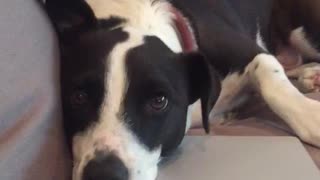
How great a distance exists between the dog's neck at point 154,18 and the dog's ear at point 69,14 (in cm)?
10

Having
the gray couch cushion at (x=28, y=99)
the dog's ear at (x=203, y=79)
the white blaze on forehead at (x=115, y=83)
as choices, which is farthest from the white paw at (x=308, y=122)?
the gray couch cushion at (x=28, y=99)

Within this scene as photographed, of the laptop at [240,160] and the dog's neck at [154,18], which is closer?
the laptop at [240,160]

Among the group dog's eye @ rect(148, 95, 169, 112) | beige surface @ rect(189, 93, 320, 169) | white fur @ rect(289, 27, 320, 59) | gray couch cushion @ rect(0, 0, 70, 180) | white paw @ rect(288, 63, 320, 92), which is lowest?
white fur @ rect(289, 27, 320, 59)

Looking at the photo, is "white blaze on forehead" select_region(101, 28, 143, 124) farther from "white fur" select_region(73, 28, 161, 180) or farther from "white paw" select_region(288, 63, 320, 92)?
"white paw" select_region(288, 63, 320, 92)

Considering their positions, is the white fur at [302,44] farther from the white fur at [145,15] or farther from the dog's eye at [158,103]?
the dog's eye at [158,103]

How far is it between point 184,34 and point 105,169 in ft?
1.78

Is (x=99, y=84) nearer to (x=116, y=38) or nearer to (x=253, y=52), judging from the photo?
(x=116, y=38)

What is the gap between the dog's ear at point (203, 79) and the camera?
1372 mm

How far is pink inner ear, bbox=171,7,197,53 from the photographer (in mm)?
1565

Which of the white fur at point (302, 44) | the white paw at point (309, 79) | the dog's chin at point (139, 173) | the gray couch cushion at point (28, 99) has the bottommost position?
the white fur at point (302, 44)

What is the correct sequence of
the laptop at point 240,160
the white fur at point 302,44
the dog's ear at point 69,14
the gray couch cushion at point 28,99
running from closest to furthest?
the gray couch cushion at point 28,99, the laptop at point 240,160, the dog's ear at point 69,14, the white fur at point 302,44

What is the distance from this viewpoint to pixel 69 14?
1370 millimetres

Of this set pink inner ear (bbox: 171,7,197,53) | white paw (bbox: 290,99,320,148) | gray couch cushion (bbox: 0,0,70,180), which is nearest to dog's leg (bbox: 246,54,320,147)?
white paw (bbox: 290,99,320,148)

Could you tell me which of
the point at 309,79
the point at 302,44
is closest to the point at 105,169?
the point at 309,79
